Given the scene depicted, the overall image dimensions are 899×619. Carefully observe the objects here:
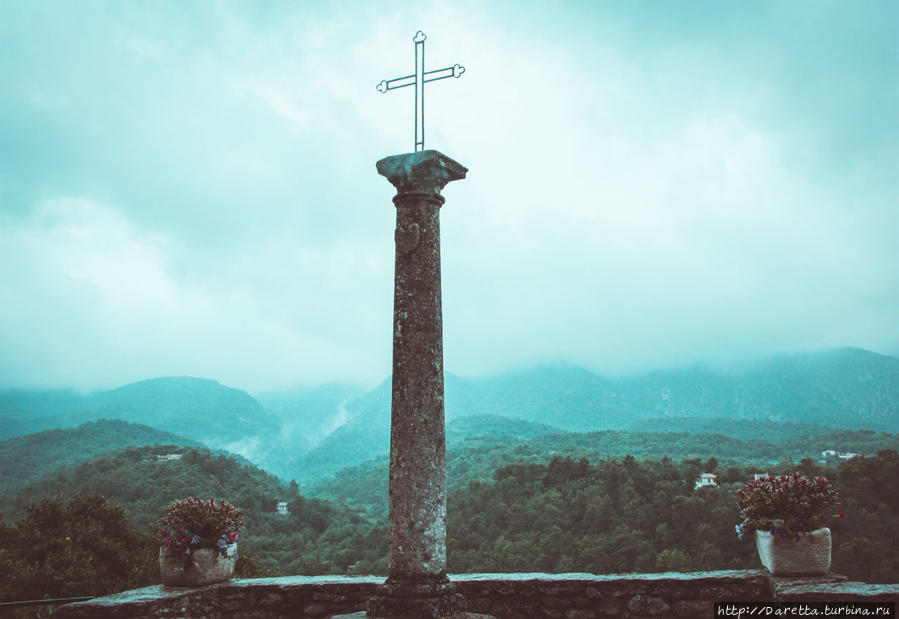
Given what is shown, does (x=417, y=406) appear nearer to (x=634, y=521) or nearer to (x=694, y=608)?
(x=694, y=608)

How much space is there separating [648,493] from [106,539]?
25.1 m

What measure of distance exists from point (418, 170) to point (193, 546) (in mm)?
4402

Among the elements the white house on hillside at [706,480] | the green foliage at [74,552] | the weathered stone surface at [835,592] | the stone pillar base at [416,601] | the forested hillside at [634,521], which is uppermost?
the stone pillar base at [416,601]

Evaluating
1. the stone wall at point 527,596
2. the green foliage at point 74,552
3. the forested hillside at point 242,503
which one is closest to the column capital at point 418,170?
the stone wall at point 527,596

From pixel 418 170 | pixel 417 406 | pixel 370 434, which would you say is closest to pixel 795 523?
pixel 417 406

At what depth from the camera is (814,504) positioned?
6090mm

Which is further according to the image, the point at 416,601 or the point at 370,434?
the point at 370,434

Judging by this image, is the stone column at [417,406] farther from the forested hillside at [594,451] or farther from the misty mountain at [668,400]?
the misty mountain at [668,400]

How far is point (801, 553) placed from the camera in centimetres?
610

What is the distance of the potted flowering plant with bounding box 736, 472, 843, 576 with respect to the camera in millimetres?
6062

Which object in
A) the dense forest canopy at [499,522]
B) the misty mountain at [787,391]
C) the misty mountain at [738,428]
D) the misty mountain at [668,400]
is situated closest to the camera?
the dense forest canopy at [499,522]

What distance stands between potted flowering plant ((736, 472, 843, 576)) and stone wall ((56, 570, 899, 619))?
183mm

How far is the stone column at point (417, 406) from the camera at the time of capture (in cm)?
514

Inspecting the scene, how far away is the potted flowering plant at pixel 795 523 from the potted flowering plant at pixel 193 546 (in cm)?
532
